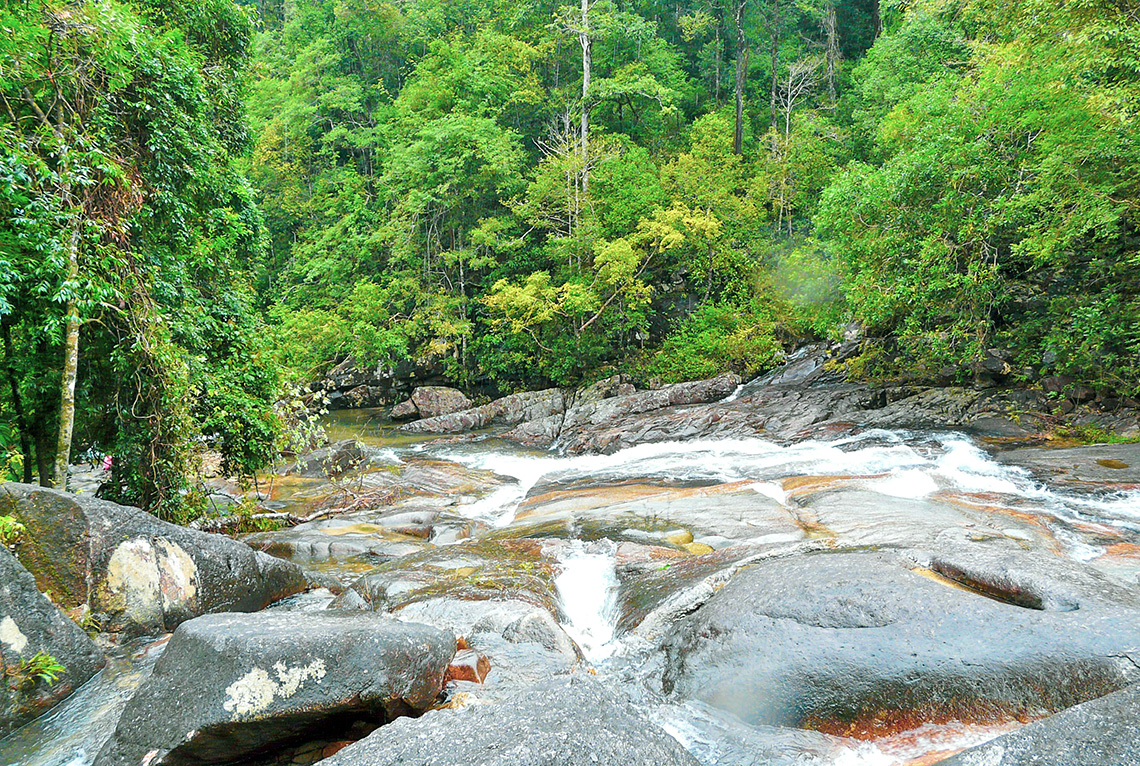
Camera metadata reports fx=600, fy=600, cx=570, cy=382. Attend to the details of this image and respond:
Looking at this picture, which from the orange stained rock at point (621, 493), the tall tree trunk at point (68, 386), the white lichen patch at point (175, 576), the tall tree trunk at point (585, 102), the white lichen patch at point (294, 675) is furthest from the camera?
the tall tree trunk at point (585, 102)

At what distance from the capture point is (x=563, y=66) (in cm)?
3153

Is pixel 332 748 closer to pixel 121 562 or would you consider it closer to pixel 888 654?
pixel 121 562

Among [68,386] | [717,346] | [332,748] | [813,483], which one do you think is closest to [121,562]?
[332,748]

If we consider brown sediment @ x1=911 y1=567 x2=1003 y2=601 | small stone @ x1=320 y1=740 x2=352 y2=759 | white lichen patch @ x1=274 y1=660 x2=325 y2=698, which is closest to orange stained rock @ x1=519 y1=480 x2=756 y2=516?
brown sediment @ x1=911 y1=567 x2=1003 y2=601

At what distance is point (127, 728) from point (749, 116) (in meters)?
40.6

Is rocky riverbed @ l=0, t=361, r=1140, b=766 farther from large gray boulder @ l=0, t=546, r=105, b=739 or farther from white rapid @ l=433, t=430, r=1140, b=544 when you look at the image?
white rapid @ l=433, t=430, r=1140, b=544

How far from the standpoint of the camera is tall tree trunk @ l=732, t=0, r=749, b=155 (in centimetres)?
3456

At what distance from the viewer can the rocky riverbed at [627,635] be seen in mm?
3459

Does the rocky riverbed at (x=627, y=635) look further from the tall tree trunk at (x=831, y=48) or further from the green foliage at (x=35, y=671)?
the tall tree trunk at (x=831, y=48)

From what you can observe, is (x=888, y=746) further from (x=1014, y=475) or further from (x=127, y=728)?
(x=1014, y=475)

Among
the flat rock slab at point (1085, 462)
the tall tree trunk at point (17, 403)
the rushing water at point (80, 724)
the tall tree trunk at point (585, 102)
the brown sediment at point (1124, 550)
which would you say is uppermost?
the tall tree trunk at point (585, 102)

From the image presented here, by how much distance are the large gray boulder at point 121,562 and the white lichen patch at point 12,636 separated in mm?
811

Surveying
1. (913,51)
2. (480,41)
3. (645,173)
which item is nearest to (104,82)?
(645,173)

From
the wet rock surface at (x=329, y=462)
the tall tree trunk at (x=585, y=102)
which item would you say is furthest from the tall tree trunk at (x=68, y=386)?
the tall tree trunk at (x=585, y=102)
